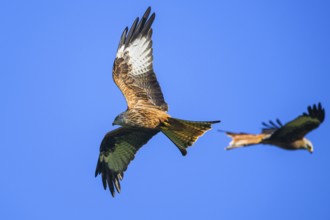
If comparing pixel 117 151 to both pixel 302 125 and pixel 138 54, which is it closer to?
pixel 138 54

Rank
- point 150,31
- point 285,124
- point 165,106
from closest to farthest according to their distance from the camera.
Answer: point 285,124
point 165,106
point 150,31

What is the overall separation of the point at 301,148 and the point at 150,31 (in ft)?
19.4

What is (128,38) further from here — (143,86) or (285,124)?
(285,124)

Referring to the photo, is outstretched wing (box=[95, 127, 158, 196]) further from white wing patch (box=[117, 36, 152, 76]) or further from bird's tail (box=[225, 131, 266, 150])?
bird's tail (box=[225, 131, 266, 150])

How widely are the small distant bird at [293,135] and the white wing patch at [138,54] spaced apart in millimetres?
5174

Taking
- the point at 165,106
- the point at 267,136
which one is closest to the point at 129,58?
the point at 165,106

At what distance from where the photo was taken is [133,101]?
11.6 m

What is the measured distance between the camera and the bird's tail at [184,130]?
10.6m

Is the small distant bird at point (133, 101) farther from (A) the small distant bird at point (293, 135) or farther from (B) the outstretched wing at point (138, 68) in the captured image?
(A) the small distant bird at point (293, 135)

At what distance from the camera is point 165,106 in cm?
1152

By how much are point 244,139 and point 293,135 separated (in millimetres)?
476

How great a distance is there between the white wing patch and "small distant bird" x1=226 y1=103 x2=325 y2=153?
5174 mm

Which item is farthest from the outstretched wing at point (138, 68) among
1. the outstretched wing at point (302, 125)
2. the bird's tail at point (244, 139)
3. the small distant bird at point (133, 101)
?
the outstretched wing at point (302, 125)

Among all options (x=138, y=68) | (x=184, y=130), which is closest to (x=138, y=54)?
(x=138, y=68)
